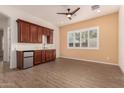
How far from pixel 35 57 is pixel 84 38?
342cm

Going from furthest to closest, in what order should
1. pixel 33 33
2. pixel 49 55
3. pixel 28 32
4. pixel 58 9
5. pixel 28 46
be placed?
pixel 49 55, pixel 28 46, pixel 33 33, pixel 28 32, pixel 58 9

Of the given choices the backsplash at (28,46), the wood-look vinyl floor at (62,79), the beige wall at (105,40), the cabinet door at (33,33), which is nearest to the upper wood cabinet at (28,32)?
the cabinet door at (33,33)

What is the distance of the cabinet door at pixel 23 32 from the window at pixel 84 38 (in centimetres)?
354

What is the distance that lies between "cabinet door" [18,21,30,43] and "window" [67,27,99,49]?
354 centimetres

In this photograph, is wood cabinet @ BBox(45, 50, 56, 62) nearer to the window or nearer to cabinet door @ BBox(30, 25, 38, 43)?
cabinet door @ BBox(30, 25, 38, 43)

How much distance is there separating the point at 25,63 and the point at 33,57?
627 mm

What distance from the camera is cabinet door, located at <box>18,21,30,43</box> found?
177 inches

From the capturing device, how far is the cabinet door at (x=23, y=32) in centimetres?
450

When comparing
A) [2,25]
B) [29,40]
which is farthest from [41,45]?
[2,25]

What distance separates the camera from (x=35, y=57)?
5133 millimetres

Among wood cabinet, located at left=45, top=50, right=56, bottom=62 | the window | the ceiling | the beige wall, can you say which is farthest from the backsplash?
the beige wall

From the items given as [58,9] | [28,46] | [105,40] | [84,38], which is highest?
[58,9]

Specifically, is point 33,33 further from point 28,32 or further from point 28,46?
point 28,46

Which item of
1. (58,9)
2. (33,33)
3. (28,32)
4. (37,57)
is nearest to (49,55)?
(37,57)
